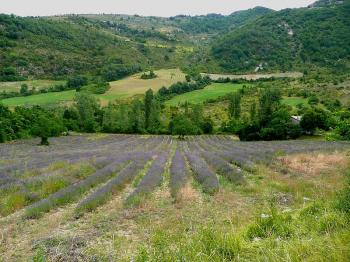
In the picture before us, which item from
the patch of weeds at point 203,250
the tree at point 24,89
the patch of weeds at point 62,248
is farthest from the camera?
the tree at point 24,89

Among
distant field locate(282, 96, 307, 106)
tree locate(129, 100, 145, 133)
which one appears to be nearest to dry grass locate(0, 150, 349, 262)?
tree locate(129, 100, 145, 133)

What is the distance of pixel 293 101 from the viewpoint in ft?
369

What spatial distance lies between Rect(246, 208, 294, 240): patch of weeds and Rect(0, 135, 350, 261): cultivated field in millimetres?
22

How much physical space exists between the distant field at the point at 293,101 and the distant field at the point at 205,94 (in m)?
26.4

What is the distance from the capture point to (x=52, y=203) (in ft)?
41.9

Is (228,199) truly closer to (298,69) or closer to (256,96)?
(256,96)

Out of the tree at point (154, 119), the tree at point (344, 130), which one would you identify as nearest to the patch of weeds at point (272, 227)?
the tree at point (344, 130)

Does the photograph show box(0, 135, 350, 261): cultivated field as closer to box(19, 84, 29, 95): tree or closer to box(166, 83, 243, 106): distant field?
box(166, 83, 243, 106): distant field

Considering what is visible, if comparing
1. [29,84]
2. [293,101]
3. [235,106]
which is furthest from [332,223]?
[29,84]

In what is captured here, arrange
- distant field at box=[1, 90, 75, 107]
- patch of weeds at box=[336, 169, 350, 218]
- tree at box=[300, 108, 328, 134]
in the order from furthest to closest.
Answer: distant field at box=[1, 90, 75, 107] < tree at box=[300, 108, 328, 134] < patch of weeds at box=[336, 169, 350, 218]

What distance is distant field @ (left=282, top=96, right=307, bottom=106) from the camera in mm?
108438

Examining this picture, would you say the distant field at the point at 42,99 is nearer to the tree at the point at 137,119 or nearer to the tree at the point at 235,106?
the tree at the point at 137,119

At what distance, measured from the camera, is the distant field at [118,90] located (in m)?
127

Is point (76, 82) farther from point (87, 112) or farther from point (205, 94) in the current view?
point (87, 112)
